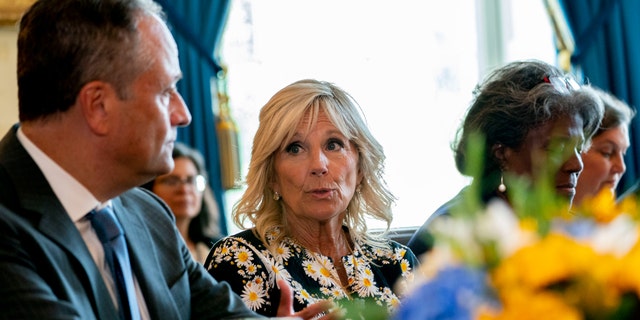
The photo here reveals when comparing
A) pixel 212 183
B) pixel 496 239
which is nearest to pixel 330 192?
pixel 496 239

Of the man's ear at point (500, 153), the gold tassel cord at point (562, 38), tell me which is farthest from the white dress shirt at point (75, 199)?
the gold tassel cord at point (562, 38)

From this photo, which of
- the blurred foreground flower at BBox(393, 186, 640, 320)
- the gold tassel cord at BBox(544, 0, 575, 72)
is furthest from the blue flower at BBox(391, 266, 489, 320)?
the gold tassel cord at BBox(544, 0, 575, 72)

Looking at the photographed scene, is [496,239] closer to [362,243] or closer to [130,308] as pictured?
[130,308]

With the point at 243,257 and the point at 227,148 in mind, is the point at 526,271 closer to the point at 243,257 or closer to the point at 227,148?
the point at 243,257

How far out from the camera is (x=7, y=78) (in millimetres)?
5711

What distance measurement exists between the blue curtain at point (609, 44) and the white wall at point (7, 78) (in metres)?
3.57

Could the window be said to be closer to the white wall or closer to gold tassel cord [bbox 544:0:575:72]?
gold tassel cord [bbox 544:0:575:72]

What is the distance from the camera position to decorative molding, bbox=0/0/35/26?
5539 millimetres

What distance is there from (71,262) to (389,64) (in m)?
4.57

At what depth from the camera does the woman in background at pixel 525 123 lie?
10.8 ft

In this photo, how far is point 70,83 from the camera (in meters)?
2.15

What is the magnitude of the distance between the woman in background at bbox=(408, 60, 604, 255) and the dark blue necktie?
1340 millimetres

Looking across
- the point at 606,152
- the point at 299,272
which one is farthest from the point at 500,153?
the point at 606,152

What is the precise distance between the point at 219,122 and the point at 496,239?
16.4ft
